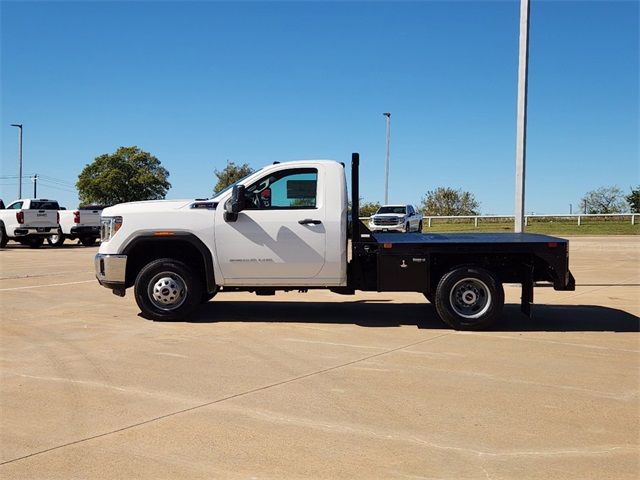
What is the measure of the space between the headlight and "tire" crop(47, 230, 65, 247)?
20.5 m

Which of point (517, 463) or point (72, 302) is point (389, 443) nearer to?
point (517, 463)

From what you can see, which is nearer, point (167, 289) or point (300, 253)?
point (300, 253)

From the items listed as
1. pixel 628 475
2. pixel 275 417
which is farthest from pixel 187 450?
pixel 628 475

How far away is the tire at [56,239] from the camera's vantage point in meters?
27.7

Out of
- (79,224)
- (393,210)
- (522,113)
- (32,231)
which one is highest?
(522,113)

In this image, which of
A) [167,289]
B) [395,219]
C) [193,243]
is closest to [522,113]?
[193,243]

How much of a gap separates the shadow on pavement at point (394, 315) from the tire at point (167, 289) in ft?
1.09

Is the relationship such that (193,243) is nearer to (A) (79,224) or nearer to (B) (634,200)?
(A) (79,224)

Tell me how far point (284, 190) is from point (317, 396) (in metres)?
3.91

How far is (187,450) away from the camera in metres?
3.96

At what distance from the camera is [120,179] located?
70250mm

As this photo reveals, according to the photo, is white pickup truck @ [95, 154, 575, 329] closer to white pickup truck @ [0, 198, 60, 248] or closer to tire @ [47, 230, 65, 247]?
white pickup truck @ [0, 198, 60, 248]

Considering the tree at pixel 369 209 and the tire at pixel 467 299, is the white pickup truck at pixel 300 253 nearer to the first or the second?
the tire at pixel 467 299

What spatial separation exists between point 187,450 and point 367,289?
471 cm
